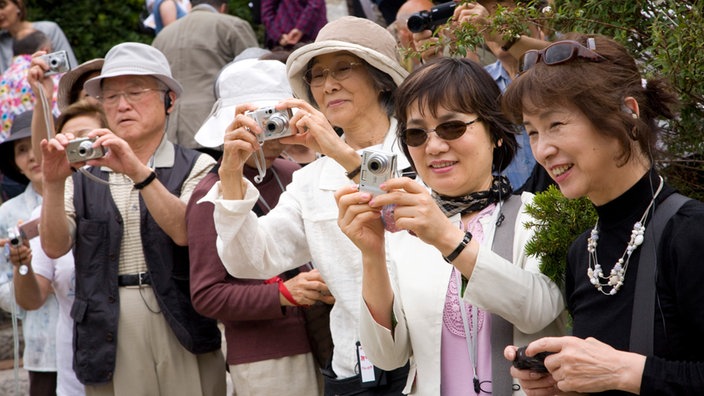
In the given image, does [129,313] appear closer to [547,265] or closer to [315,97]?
[315,97]

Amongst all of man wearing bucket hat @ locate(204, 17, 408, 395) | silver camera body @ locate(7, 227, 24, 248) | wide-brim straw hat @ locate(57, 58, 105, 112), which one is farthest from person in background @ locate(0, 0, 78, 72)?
man wearing bucket hat @ locate(204, 17, 408, 395)

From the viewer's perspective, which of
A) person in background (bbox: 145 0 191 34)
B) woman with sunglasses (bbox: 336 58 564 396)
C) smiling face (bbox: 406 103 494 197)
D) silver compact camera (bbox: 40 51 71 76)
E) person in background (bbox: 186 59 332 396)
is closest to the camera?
woman with sunglasses (bbox: 336 58 564 396)

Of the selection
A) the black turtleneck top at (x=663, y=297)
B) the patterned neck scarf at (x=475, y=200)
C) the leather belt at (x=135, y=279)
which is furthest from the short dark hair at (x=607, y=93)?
the leather belt at (x=135, y=279)

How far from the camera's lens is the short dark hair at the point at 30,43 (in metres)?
8.95

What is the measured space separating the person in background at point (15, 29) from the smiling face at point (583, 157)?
688 cm

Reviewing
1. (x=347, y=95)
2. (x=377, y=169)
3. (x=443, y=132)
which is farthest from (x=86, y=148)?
(x=377, y=169)


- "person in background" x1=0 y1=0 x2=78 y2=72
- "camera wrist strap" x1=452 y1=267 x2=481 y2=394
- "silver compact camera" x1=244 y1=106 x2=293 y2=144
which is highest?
"silver compact camera" x1=244 y1=106 x2=293 y2=144

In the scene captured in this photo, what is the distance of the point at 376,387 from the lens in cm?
396

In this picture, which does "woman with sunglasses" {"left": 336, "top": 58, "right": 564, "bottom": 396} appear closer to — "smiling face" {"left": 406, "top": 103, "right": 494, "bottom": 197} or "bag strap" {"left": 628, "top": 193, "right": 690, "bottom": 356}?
"smiling face" {"left": 406, "top": 103, "right": 494, "bottom": 197}

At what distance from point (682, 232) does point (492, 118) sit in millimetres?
1029

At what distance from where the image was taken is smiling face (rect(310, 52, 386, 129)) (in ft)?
14.4

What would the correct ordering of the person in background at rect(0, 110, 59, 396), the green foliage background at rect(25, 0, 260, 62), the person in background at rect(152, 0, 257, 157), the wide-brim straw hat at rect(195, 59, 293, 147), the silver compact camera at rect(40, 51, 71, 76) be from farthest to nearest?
1. the green foliage background at rect(25, 0, 260, 62)
2. the person in background at rect(152, 0, 257, 157)
3. the person in background at rect(0, 110, 59, 396)
4. the silver compact camera at rect(40, 51, 71, 76)
5. the wide-brim straw hat at rect(195, 59, 293, 147)

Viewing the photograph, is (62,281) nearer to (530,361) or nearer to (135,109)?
(135,109)

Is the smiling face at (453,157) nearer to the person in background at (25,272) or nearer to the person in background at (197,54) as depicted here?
the person in background at (25,272)
